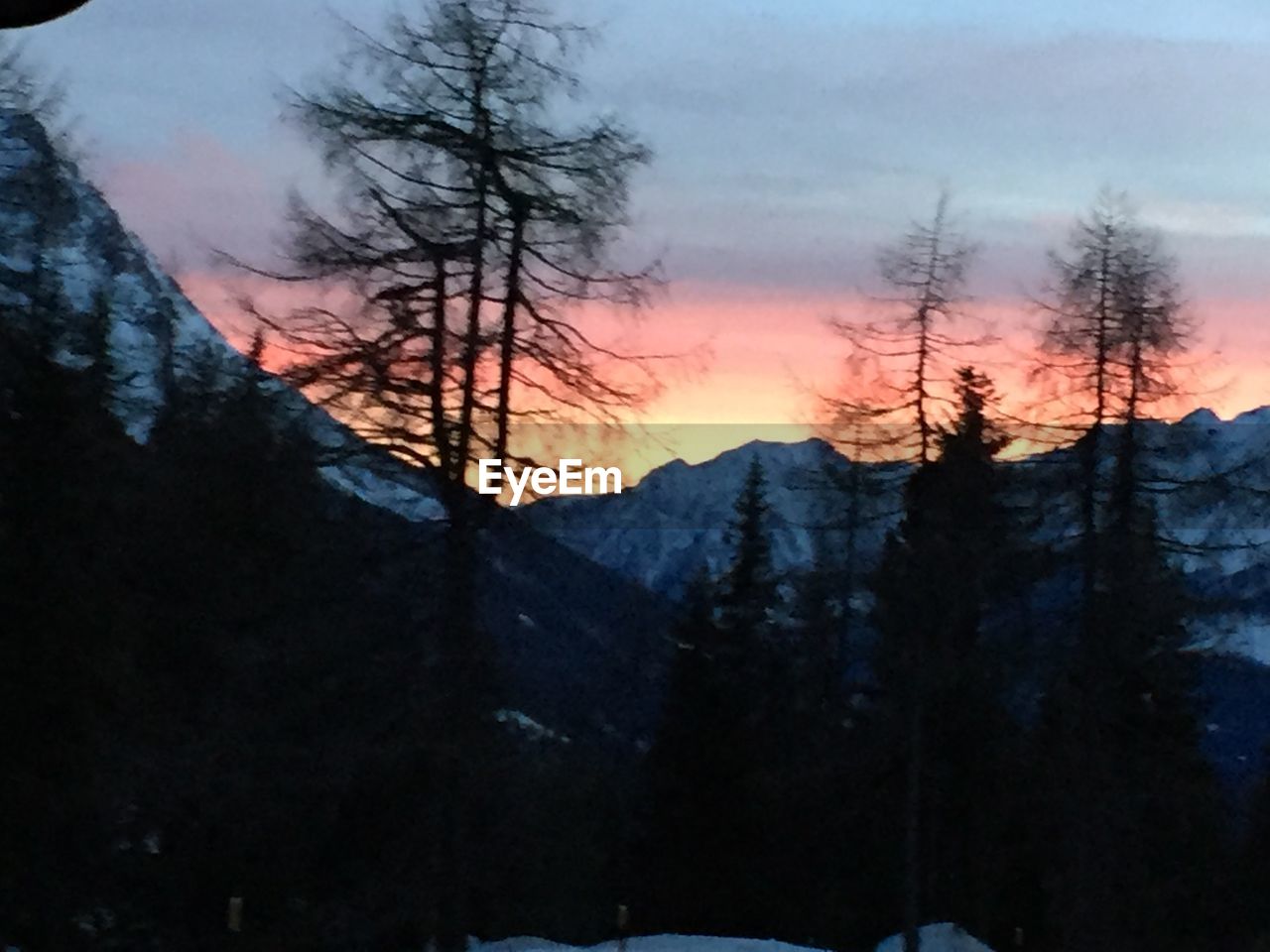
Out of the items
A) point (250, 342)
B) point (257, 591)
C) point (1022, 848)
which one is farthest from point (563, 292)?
point (1022, 848)

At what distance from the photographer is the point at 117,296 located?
24.7 m

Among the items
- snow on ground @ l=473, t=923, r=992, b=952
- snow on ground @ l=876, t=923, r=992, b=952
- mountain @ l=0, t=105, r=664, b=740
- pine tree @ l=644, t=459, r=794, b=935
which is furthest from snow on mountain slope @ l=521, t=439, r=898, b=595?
snow on ground @ l=876, t=923, r=992, b=952

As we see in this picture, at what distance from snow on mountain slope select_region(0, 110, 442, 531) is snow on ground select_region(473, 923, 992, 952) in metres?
8.77

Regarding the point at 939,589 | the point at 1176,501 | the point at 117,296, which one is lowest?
the point at 939,589

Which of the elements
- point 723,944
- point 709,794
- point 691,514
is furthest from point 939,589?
point 709,794

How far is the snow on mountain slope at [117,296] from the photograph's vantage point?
1506 centimetres

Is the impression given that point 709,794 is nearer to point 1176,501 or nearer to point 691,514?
point 691,514

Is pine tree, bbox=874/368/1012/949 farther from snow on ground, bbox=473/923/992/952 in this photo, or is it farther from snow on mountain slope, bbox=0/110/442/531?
snow on mountain slope, bbox=0/110/442/531

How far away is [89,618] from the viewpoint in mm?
18344

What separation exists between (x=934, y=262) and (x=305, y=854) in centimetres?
1061

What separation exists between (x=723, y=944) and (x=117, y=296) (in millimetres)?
12482

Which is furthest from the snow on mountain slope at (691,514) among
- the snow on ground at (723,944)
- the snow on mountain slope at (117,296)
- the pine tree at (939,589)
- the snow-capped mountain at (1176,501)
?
the snow on ground at (723,944)

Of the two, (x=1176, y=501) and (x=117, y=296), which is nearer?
(x=1176, y=501)

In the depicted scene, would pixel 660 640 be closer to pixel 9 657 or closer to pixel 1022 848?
pixel 1022 848
